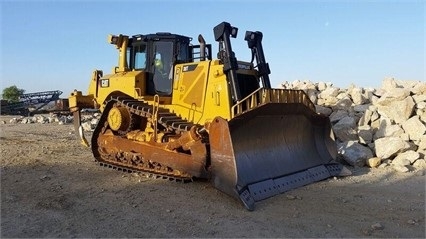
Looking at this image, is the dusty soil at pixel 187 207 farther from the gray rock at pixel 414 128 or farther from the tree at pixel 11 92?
the tree at pixel 11 92

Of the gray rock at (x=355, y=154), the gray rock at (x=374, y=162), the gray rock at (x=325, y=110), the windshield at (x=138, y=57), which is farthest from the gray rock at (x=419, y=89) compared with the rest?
the windshield at (x=138, y=57)

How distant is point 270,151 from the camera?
7270mm

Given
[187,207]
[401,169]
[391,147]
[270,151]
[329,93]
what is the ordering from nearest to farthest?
1. [187,207]
2. [270,151]
3. [401,169]
4. [391,147]
5. [329,93]

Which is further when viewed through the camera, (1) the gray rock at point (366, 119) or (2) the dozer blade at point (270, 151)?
(1) the gray rock at point (366, 119)

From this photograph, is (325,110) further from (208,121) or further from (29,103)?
(29,103)

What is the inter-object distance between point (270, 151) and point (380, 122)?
14.0ft

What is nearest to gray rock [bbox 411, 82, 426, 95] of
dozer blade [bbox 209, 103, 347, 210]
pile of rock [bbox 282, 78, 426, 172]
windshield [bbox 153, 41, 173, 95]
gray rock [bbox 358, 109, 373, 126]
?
pile of rock [bbox 282, 78, 426, 172]

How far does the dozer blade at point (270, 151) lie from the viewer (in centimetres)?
612

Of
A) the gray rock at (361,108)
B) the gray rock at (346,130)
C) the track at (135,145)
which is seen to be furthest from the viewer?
the gray rock at (361,108)

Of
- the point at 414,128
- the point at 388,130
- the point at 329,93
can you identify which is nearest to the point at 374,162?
the point at 388,130

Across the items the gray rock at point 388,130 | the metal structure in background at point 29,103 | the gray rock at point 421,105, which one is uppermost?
the gray rock at point 421,105

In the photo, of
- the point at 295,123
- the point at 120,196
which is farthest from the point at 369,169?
the point at 120,196

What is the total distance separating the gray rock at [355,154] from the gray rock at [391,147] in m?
0.24

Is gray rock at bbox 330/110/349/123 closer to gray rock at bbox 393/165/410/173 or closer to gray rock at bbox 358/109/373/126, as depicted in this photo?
gray rock at bbox 358/109/373/126
